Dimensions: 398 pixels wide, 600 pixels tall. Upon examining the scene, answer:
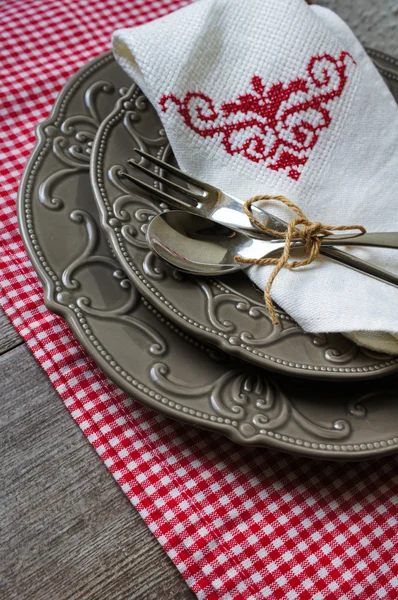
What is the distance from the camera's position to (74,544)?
43 centimetres

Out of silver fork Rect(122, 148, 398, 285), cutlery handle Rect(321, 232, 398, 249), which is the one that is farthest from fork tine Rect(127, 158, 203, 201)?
cutlery handle Rect(321, 232, 398, 249)

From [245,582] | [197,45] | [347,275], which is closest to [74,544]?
[245,582]

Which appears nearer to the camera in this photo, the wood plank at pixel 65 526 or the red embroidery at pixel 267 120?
the wood plank at pixel 65 526

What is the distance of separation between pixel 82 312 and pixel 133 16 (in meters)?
0.49

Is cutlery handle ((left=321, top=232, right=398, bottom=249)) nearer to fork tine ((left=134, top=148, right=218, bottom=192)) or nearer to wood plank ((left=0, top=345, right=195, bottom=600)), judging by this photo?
fork tine ((left=134, top=148, right=218, bottom=192))

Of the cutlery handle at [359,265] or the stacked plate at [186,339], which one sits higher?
the cutlery handle at [359,265]

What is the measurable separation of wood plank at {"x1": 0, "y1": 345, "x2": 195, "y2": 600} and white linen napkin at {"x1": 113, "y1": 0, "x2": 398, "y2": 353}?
0.82ft

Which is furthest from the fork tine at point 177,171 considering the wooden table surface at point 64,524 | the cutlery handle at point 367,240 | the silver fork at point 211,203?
the wooden table surface at point 64,524

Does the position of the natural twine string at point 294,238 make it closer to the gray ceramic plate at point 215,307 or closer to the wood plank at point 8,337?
the gray ceramic plate at point 215,307

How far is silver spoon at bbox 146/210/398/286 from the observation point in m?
0.47

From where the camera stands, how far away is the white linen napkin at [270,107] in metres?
0.52

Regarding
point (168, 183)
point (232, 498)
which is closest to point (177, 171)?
point (168, 183)

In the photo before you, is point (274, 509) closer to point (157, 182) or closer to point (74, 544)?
point (74, 544)

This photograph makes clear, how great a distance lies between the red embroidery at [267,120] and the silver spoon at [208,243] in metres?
0.08
